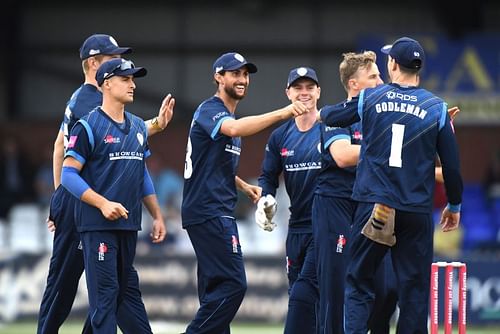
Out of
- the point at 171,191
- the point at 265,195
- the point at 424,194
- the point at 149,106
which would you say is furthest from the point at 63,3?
Result: the point at 424,194

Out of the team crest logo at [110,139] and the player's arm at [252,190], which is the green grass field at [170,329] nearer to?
the player's arm at [252,190]

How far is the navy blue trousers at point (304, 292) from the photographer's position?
968 centimetres

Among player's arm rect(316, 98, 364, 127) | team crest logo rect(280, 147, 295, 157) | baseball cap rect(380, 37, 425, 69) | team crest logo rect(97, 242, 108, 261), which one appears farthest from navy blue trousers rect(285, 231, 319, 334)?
baseball cap rect(380, 37, 425, 69)

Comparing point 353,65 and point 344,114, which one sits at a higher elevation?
point 353,65

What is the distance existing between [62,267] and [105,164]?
0.99 metres

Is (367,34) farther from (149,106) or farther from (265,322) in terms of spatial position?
(265,322)

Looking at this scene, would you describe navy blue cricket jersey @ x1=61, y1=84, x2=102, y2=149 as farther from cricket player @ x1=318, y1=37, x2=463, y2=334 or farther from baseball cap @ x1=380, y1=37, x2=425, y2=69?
baseball cap @ x1=380, y1=37, x2=425, y2=69

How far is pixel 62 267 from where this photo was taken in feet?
31.0

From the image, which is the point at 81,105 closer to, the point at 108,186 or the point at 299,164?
the point at 108,186

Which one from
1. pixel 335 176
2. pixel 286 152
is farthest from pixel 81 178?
pixel 335 176

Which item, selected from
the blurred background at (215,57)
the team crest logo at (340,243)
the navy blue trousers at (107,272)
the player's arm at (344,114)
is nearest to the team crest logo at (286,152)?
the team crest logo at (340,243)

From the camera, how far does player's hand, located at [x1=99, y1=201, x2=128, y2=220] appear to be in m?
8.67

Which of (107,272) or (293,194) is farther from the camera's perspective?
(293,194)

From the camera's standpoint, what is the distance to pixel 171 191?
18.9m
